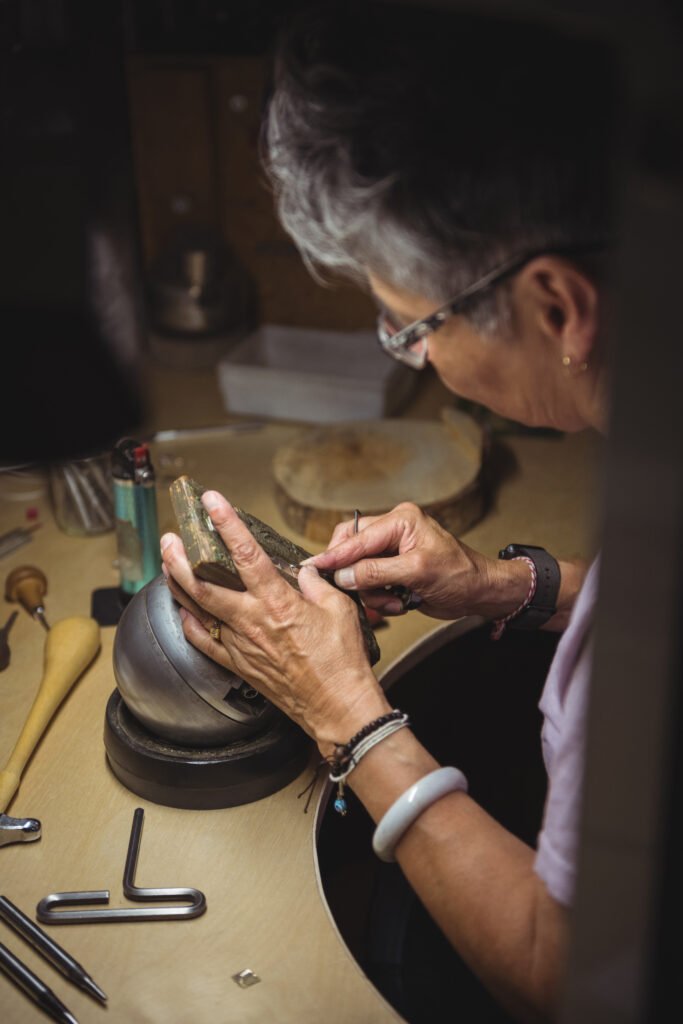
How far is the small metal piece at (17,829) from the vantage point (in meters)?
1.23

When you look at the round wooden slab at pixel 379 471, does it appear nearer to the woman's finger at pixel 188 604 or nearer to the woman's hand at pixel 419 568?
the woman's hand at pixel 419 568

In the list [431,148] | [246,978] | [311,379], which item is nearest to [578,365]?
[431,148]

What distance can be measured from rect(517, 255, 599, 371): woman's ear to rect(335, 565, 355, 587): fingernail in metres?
0.46

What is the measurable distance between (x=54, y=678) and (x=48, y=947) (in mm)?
445

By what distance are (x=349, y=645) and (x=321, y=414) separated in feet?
3.85

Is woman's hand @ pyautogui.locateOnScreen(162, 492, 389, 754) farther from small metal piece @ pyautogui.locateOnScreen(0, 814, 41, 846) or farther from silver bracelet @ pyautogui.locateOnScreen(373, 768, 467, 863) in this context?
small metal piece @ pyautogui.locateOnScreen(0, 814, 41, 846)

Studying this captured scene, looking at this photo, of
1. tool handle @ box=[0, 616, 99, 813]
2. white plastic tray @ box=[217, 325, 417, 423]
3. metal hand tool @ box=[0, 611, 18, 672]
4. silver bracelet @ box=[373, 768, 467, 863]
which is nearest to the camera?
silver bracelet @ box=[373, 768, 467, 863]

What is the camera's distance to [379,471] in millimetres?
1981

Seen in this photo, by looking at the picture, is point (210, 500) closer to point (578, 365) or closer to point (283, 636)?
point (283, 636)

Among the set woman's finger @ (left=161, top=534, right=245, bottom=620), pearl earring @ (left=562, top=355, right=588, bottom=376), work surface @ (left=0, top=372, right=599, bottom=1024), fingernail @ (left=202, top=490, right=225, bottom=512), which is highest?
pearl earring @ (left=562, top=355, right=588, bottom=376)

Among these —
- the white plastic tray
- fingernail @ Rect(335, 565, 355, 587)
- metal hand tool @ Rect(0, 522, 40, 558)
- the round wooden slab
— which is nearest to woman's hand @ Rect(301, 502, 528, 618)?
fingernail @ Rect(335, 565, 355, 587)

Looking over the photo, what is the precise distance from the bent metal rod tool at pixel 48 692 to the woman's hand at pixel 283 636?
284mm

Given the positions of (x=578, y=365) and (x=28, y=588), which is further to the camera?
(x=28, y=588)

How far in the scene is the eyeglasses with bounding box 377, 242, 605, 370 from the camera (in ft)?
3.09
